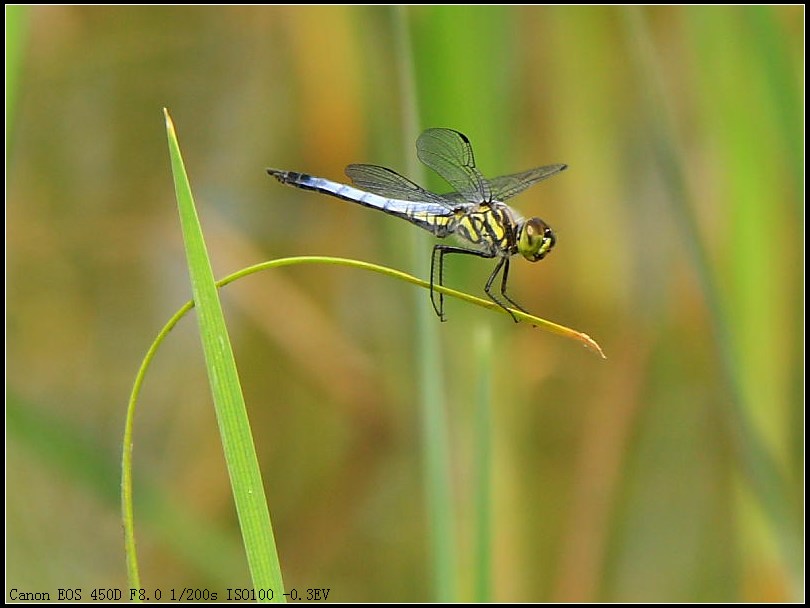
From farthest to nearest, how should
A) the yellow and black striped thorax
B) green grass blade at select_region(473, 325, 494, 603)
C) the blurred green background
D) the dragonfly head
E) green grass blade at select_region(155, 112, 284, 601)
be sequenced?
1. the blurred green background
2. the yellow and black striped thorax
3. the dragonfly head
4. green grass blade at select_region(473, 325, 494, 603)
5. green grass blade at select_region(155, 112, 284, 601)

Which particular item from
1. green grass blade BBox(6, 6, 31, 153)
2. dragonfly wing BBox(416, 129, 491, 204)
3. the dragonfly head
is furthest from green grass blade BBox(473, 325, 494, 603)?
green grass blade BBox(6, 6, 31, 153)

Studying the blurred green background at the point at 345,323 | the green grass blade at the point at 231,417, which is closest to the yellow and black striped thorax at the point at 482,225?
the blurred green background at the point at 345,323

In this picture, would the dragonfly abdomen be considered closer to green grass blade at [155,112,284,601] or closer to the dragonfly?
the dragonfly

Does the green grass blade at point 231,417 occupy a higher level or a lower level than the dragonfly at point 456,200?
lower

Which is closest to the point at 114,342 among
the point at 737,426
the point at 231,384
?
the point at 737,426

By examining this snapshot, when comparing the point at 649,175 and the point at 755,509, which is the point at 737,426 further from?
the point at 649,175

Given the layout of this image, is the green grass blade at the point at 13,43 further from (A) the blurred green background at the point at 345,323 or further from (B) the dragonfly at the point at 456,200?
(A) the blurred green background at the point at 345,323
